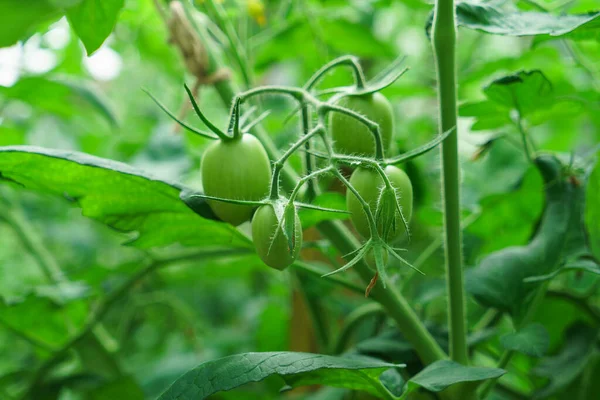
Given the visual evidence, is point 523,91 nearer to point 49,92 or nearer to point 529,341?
→ point 529,341

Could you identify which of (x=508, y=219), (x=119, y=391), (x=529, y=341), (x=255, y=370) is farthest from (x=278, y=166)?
(x=119, y=391)

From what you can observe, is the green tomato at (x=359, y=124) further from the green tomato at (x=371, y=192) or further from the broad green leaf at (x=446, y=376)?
the broad green leaf at (x=446, y=376)

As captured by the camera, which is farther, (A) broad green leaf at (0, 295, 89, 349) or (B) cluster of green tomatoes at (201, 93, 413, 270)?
(A) broad green leaf at (0, 295, 89, 349)

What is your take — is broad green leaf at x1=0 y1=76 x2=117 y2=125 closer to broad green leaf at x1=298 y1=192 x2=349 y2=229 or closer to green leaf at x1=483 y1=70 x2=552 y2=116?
broad green leaf at x1=298 y1=192 x2=349 y2=229

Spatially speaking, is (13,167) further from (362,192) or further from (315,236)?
(315,236)

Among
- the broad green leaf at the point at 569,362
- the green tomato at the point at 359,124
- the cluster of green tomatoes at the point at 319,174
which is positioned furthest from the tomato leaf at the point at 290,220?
the broad green leaf at the point at 569,362

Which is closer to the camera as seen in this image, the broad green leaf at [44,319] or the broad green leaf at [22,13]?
the broad green leaf at [22,13]

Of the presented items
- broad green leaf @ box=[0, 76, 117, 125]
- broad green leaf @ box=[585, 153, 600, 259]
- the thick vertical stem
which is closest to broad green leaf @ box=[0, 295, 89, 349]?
broad green leaf @ box=[0, 76, 117, 125]
